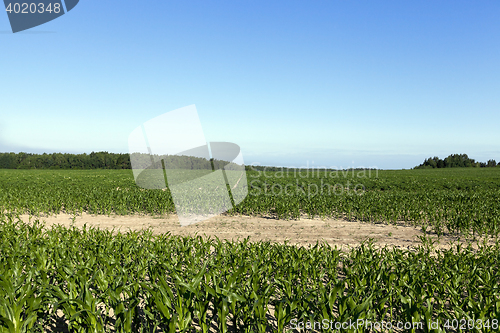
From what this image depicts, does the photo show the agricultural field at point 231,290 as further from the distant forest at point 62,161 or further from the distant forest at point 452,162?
the distant forest at point 452,162

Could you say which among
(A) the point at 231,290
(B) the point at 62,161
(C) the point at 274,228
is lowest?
(C) the point at 274,228

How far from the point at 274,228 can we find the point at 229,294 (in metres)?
8.20

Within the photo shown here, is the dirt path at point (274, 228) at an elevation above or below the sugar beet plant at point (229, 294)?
below

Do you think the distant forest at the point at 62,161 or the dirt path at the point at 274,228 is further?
the distant forest at the point at 62,161

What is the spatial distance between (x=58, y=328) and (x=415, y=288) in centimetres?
501

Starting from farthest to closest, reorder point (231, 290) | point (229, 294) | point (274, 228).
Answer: point (274, 228), point (231, 290), point (229, 294)

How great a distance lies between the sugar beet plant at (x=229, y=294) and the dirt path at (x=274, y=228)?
396 cm

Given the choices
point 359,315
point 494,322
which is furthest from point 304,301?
point 494,322

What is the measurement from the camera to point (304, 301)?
131 inches

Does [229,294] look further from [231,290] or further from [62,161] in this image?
[62,161]

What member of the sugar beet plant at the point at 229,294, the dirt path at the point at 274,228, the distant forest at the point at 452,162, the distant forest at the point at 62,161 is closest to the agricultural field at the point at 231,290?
the sugar beet plant at the point at 229,294

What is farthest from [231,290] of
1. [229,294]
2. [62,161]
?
[62,161]

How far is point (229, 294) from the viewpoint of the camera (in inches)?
126

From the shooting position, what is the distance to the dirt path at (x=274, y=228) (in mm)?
9445
